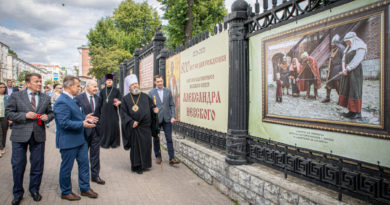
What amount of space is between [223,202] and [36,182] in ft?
9.80

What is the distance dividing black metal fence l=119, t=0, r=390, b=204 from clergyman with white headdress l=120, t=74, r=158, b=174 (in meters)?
1.44

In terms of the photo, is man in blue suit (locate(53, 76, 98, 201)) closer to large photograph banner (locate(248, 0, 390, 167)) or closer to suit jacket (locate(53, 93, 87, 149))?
suit jacket (locate(53, 93, 87, 149))

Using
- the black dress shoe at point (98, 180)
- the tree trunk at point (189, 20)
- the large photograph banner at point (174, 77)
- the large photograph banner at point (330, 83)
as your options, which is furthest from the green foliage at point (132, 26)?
the large photograph banner at point (330, 83)

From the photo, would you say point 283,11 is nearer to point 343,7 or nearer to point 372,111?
point 343,7

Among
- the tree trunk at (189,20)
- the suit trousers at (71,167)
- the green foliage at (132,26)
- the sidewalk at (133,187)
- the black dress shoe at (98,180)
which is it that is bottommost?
the sidewalk at (133,187)

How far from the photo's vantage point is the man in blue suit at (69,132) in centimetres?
408

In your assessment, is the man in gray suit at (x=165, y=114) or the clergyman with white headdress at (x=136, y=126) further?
the man in gray suit at (x=165, y=114)

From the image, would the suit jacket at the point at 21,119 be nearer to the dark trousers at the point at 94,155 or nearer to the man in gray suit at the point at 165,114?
the dark trousers at the point at 94,155

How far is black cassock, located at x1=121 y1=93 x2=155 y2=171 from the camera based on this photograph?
5.93 metres

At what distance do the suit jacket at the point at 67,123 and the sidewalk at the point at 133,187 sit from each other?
3.08 ft

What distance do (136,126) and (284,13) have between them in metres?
3.82

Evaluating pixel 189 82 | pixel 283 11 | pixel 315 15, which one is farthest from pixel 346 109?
pixel 189 82

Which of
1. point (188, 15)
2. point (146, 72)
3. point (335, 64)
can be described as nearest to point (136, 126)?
point (335, 64)

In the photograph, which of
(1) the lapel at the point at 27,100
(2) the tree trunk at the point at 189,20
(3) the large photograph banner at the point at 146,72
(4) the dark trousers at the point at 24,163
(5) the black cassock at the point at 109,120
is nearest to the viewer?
(4) the dark trousers at the point at 24,163
